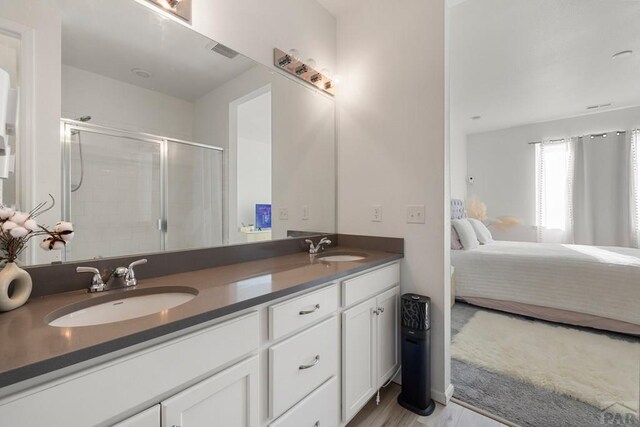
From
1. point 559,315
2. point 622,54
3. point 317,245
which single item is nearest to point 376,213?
point 317,245

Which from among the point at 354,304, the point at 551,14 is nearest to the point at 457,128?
the point at 551,14

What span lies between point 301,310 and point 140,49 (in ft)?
4.36

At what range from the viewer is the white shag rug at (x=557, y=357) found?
1.67m

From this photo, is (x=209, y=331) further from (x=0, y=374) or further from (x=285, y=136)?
(x=285, y=136)

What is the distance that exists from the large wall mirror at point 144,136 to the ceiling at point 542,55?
1.59 meters

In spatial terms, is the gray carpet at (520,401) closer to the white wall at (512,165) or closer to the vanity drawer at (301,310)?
the vanity drawer at (301,310)

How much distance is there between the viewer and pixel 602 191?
171 inches

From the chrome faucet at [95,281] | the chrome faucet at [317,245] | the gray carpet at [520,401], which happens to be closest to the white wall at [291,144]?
the chrome faucet at [317,245]

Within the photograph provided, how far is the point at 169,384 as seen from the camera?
0.72m

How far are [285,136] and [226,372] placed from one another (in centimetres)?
151

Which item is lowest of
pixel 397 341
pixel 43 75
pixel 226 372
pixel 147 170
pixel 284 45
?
pixel 397 341

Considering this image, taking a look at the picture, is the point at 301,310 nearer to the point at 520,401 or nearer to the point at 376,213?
the point at 376,213

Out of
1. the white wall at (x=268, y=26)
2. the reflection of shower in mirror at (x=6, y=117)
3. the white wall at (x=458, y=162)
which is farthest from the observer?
the white wall at (x=458, y=162)

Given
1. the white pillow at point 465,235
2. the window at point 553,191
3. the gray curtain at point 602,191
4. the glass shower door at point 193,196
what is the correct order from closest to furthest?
the glass shower door at point 193,196
the white pillow at point 465,235
the gray curtain at point 602,191
the window at point 553,191
